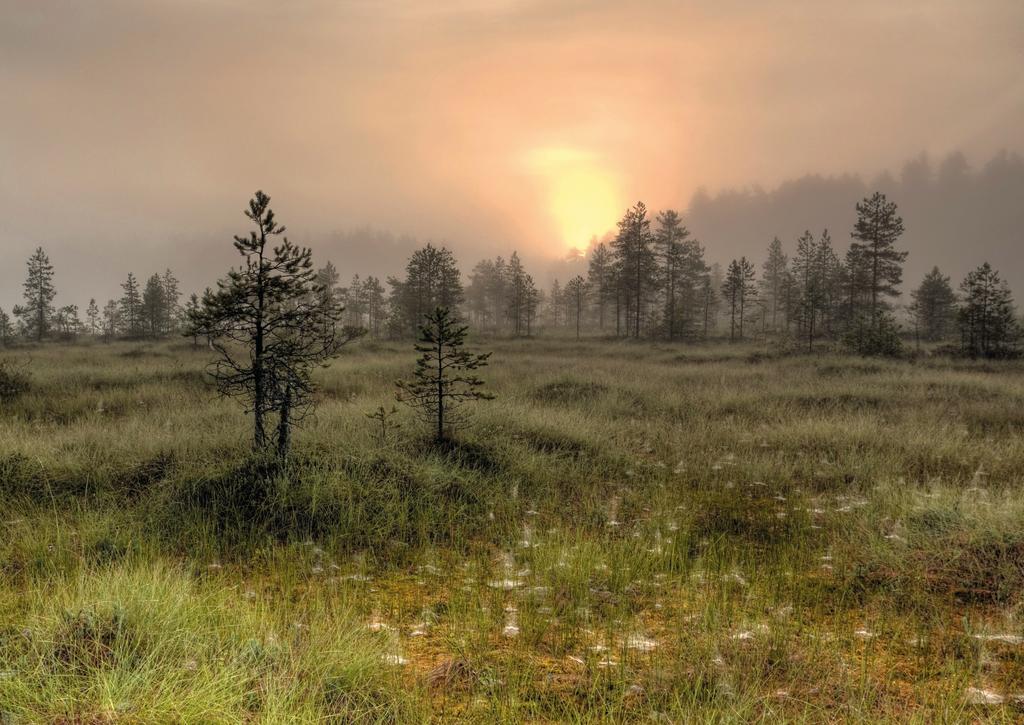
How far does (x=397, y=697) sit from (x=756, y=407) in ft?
45.6

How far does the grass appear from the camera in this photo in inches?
109

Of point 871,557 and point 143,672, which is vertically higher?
point 143,672

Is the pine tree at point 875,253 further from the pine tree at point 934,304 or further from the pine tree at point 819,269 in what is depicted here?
the pine tree at point 934,304

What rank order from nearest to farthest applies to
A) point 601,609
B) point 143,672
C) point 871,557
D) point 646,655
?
point 143,672
point 646,655
point 601,609
point 871,557

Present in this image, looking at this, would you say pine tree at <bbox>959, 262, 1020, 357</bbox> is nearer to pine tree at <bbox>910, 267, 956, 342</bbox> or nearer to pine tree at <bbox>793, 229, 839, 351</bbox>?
pine tree at <bbox>793, 229, 839, 351</bbox>

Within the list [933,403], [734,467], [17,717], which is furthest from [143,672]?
[933,403]

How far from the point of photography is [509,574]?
4789 mm

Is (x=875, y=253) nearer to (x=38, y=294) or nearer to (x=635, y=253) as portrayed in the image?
(x=635, y=253)

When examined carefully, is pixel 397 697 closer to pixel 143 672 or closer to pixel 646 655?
pixel 143 672

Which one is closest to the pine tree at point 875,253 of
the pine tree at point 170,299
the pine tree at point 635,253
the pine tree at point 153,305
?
the pine tree at point 635,253

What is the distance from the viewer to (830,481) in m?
8.28

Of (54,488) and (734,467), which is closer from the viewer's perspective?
(54,488)

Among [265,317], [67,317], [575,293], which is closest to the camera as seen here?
[265,317]

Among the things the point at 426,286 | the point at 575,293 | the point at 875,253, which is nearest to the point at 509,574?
the point at 426,286
